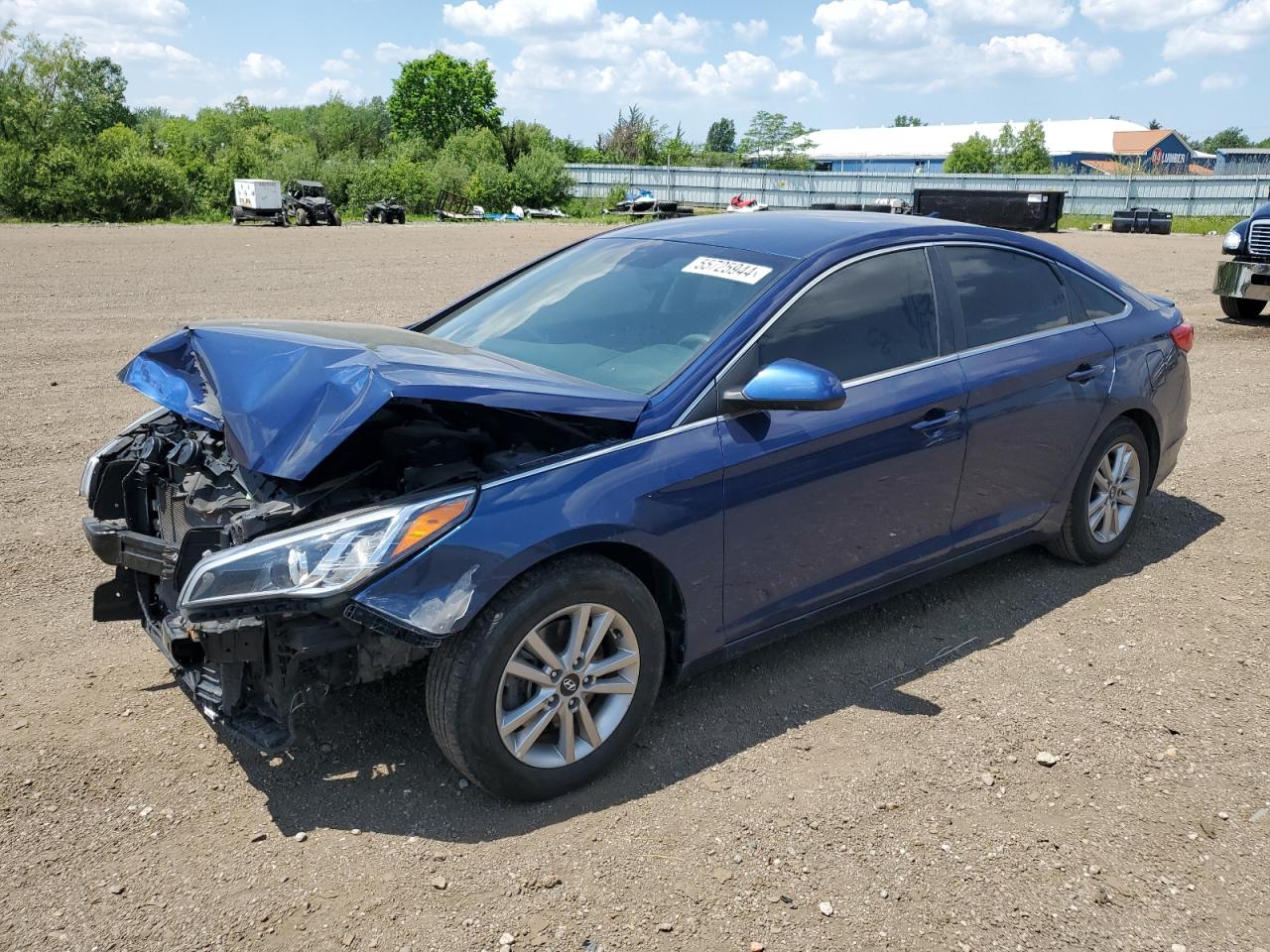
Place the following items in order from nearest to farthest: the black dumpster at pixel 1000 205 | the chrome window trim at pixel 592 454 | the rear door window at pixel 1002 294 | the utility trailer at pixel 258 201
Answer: the chrome window trim at pixel 592 454
the rear door window at pixel 1002 294
the black dumpster at pixel 1000 205
the utility trailer at pixel 258 201

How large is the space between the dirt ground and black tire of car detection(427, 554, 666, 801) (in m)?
0.13

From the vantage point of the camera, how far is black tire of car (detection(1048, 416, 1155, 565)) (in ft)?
15.9

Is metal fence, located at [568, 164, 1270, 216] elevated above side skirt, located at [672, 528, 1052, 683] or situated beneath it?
elevated above

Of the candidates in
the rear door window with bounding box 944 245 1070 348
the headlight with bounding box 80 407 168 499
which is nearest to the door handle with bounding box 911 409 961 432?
the rear door window with bounding box 944 245 1070 348

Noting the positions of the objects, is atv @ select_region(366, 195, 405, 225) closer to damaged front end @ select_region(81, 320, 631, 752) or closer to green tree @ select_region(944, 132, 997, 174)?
damaged front end @ select_region(81, 320, 631, 752)

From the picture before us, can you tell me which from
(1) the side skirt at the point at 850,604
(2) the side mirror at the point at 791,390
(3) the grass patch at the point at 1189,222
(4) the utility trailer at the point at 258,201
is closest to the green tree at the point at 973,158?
(3) the grass patch at the point at 1189,222

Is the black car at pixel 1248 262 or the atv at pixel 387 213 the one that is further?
the atv at pixel 387 213

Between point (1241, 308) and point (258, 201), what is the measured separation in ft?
122

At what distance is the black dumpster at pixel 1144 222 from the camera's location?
41.9 m

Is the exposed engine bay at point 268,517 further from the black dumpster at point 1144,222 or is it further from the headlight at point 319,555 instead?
the black dumpster at point 1144,222

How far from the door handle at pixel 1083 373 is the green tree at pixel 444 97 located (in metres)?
99.5

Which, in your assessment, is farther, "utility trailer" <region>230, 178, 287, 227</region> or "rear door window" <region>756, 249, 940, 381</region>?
"utility trailer" <region>230, 178, 287, 227</region>

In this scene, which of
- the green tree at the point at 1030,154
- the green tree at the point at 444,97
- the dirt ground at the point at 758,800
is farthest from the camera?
the green tree at the point at 444,97

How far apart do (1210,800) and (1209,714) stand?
60 cm
